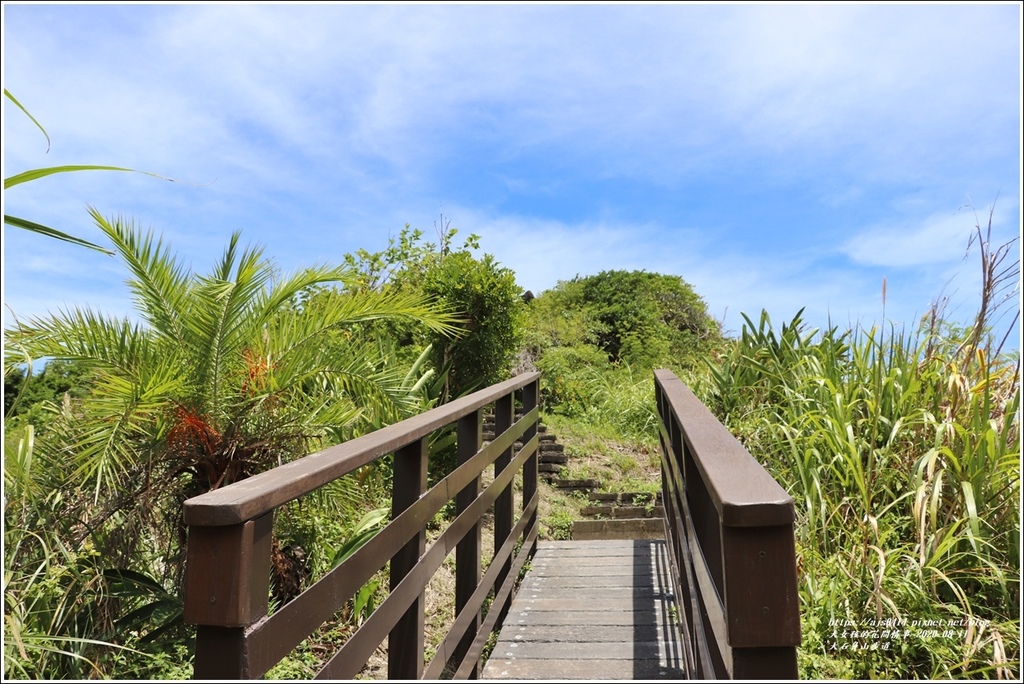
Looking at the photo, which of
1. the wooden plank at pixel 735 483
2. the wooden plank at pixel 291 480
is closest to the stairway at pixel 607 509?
the wooden plank at pixel 291 480

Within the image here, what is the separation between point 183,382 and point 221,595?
4069mm

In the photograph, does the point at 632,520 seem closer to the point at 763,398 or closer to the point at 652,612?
the point at 763,398

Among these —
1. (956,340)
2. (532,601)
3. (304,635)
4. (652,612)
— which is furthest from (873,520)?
(304,635)

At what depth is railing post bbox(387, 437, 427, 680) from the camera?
179cm

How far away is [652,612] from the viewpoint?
3223 millimetres

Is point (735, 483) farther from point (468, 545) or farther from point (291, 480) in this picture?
point (468, 545)

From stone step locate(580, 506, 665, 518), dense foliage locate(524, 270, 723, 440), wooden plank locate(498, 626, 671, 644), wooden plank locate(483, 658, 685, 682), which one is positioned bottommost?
wooden plank locate(483, 658, 685, 682)

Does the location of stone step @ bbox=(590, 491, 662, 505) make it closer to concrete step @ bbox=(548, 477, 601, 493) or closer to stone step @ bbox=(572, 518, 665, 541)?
concrete step @ bbox=(548, 477, 601, 493)

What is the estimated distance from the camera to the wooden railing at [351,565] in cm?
104

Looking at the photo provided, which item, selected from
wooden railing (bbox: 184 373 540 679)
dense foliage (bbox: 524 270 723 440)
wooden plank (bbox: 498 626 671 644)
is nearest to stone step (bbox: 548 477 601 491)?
dense foliage (bbox: 524 270 723 440)

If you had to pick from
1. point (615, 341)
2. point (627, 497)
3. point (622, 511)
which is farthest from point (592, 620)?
point (615, 341)

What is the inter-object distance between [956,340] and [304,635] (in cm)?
483

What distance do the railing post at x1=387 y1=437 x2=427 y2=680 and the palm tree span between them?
320cm

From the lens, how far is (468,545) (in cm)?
264
